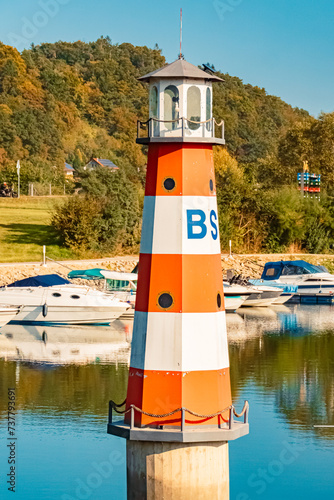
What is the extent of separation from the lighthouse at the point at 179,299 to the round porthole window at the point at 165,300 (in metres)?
0.01

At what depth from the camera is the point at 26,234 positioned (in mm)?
53500

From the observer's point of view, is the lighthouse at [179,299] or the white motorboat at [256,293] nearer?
the lighthouse at [179,299]

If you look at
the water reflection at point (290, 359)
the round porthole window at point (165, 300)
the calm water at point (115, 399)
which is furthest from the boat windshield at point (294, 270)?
the round porthole window at point (165, 300)

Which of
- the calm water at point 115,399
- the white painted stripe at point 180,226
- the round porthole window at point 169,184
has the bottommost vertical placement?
the calm water at point 115,399

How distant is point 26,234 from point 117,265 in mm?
7985

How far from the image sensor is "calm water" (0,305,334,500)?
14508 millimetres

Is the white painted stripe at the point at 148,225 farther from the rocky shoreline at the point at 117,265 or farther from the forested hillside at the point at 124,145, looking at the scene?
the forested hillside at the point at 124,145

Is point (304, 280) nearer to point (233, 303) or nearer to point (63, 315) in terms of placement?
point (233, 303)

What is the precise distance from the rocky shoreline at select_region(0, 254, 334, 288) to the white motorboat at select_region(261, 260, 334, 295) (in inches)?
148

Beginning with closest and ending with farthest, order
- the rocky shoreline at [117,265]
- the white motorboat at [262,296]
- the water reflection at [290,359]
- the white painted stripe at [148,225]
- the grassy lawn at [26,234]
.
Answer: the white painted stripe at [148,225], the water reflection at [290,359], the white motorboat at [262,296], the rocky shoreline at [117,265], the grassy lawn at [26,234]

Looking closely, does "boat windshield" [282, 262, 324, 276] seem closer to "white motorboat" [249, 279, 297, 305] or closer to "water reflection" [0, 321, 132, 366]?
"white motorboat" [249, 279, 297, 305]

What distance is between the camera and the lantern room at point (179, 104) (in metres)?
10.3

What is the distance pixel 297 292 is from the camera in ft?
153

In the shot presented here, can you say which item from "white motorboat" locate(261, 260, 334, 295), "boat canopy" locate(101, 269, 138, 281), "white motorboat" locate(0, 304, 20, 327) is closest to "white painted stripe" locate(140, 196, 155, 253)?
"white motorboat" locate(0, 304, 20, 327)
